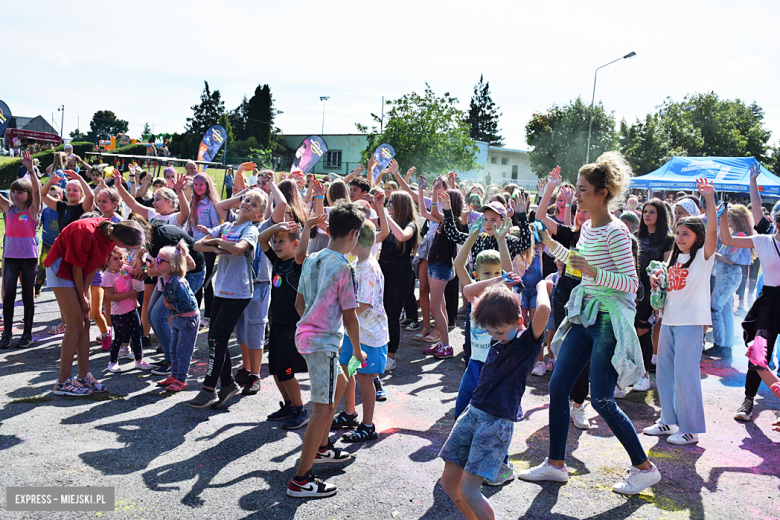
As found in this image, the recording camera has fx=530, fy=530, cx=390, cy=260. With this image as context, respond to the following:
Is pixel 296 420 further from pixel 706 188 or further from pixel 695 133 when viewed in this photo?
pixel 695 133

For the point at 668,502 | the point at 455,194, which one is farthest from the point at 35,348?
the point at 668,502

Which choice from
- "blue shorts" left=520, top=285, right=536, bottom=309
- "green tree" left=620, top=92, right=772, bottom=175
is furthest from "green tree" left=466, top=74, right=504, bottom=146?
"blue shorts" left=520, top=285, right=536, bottom=309

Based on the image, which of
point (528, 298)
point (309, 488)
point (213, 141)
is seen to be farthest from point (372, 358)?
point (213, 141)

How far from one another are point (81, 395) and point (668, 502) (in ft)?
16.0

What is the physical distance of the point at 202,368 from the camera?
5914 millimetres

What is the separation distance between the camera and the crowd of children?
11.2 feet

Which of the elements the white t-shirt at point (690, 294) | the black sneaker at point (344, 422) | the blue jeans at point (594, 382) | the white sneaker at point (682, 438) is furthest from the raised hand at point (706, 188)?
the black sneaker at point (344, 422)

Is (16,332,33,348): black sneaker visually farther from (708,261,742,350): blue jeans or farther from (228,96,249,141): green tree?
(228,96,249,141): green tree

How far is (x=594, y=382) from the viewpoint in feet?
11.6

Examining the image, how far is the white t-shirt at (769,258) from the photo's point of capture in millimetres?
4957

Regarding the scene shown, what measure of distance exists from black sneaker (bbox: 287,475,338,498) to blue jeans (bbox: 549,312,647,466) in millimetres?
1574

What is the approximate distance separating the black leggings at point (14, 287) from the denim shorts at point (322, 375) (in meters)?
4.74

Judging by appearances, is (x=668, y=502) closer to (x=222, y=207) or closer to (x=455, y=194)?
(x=455, y=194)

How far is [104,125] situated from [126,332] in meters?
104
